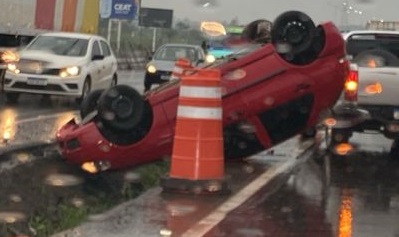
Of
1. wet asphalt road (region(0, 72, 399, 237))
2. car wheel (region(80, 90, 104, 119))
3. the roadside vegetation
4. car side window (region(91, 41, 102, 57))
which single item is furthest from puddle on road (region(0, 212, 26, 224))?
car side window (region(91, 41, 102, 57))

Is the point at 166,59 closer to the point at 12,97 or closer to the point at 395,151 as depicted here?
the point at 12,97

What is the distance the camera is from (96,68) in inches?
892

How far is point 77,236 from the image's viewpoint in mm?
7918

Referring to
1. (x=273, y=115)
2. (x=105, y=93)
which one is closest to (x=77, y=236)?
(x=105, y=93)

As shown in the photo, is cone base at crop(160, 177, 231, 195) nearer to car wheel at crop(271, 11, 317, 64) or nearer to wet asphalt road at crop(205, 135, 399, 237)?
wet asphalt road at crop(205, 135, 399, 237)

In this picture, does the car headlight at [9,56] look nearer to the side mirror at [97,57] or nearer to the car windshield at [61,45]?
the car windshield at [61,45]

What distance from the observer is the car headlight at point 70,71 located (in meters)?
21.3

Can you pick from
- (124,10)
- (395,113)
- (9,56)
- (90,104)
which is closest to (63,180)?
(90,104)

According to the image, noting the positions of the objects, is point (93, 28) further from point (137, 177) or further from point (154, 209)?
point (154, 209)

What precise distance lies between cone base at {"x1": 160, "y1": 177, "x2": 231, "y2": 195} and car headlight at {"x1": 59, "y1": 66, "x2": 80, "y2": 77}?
1174cm

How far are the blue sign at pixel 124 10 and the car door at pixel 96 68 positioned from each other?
1813 centimetres

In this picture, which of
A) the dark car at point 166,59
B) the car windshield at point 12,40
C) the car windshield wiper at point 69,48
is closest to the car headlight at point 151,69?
the dark car at point 166,59

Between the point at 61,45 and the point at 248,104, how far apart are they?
464 inches

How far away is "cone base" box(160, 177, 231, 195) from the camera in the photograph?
32.1 ft
